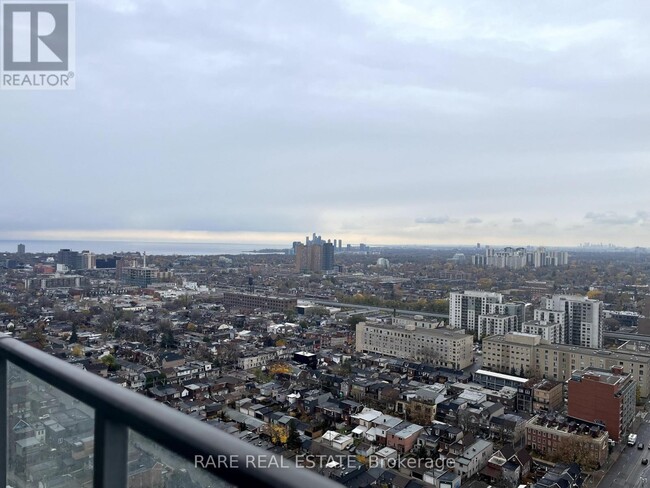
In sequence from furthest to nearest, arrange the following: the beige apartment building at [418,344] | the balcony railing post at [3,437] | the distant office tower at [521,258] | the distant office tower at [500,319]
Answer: the distant office tower at [521,258] < the distant office tower at [500,319] < the beige apartment building at [418,344] < the balcony railing post at [3,437]

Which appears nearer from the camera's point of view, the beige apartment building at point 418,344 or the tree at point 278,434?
the tree at point 278,434

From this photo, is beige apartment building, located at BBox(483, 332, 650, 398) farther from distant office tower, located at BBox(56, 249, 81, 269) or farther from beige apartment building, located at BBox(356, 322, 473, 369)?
distant office tower, located at BBox(56, 249, 81, 269)

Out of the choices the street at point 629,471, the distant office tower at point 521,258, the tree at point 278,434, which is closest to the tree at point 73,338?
the tree at point 278,434

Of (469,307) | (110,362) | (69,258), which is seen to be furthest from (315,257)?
(110,362)

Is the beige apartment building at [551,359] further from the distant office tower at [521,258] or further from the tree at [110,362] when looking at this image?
the distant office tower at [521,258]

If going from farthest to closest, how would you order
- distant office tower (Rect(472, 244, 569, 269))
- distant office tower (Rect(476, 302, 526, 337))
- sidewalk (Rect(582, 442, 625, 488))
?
1. distant office tower (Rect(472, 244, 569, 269))
2. distant office tower (Rect(476, 302, 526, 337))
3. sidewalk (Rect(582, 442, 625, 488))

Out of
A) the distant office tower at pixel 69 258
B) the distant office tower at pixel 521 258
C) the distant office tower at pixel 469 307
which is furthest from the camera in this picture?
the distant office tower at pixel 521 258

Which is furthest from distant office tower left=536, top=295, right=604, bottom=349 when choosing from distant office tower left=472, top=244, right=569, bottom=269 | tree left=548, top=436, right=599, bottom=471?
distant office tower left=472, top=244, right=569, bottom=269

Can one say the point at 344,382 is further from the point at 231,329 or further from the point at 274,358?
the point at 231,329
